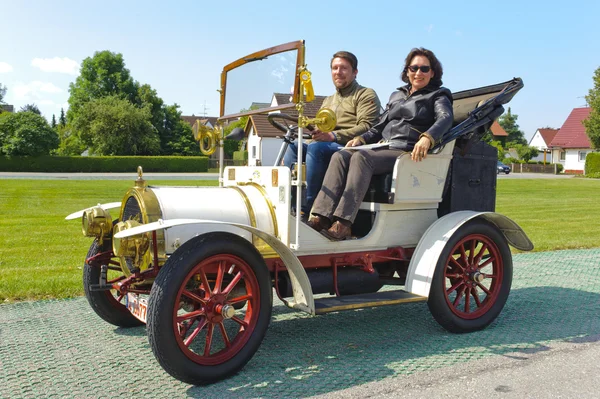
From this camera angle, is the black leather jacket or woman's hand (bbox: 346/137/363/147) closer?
the black leather jacket

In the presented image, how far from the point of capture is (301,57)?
13.4ft

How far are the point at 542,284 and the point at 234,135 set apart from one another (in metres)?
3.99

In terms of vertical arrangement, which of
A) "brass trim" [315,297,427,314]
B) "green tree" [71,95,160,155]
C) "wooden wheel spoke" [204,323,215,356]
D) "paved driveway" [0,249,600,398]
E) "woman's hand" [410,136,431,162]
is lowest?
"paved driveway" [0,249,600,398]

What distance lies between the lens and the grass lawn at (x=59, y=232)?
619 centimetres

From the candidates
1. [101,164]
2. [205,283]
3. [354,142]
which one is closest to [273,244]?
[205,283]

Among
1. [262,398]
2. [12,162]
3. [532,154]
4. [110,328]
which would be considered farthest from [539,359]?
[532,154]

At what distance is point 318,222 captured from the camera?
4.45 m

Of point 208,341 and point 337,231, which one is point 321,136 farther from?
point 208,341

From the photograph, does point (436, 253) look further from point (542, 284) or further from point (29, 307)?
point (29, 307)

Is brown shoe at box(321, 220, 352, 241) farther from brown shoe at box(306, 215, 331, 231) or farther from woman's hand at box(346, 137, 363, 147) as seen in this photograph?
woman's hand at box(346, 137, 363, 147)

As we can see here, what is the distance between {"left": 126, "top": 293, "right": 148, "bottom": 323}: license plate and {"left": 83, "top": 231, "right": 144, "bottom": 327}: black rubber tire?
0.70 metres

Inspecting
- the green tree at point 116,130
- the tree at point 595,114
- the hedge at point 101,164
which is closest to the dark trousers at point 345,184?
the hedge at point 101,164

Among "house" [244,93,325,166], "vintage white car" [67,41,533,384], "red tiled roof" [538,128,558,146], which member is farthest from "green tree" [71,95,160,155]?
"red tiled roof" [538,128,558,146]

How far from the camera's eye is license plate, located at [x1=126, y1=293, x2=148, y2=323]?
377cm
